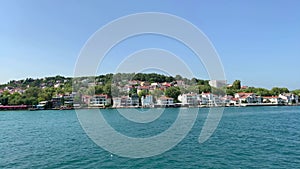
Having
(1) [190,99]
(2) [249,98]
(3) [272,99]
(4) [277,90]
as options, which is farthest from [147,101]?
(4) [277,90]

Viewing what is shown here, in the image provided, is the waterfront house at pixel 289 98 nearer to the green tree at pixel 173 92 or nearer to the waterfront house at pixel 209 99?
the waterfront house at pixel 209 99

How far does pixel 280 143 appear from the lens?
13.8 meters

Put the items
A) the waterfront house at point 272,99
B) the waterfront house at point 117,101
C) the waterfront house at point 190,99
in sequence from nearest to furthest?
the waterfront house at point 117,101, the waterfront house at point 190,99, the waterfront house at point 272,99

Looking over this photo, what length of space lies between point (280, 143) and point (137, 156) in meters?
8.87

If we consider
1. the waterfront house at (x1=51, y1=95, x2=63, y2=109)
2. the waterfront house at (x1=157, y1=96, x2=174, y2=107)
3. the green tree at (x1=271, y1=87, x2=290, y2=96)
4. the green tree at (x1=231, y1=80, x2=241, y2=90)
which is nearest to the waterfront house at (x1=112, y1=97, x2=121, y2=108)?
the waterfront house at (x1=157, y1=96, x2=174, y2=107)

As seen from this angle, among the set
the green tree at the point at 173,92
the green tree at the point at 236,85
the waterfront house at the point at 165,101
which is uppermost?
the green tree at the point at 236,85

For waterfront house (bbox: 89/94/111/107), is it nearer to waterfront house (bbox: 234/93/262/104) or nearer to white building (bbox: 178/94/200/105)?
white building (bbox: 178/94/200/105)

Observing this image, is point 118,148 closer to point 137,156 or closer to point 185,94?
point 137,156

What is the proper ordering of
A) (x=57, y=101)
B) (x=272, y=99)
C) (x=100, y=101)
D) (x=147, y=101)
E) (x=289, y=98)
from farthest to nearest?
(x=289, y=98)
(x=272, y=99)
(x=57, y=101)
(x=147, y=101)
(x=100, y=101)

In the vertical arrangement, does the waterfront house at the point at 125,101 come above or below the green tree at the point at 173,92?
below

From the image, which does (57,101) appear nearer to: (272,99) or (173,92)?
(173,92)

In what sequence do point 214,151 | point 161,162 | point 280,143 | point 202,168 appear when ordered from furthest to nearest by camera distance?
point 280,143 → point 214,151 → point 161,162 → point 202,168

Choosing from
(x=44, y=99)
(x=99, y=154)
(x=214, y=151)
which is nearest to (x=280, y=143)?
(x=214, y=151)

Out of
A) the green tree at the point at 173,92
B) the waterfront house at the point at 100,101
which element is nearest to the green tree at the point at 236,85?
the green tree at the point at 173,92
